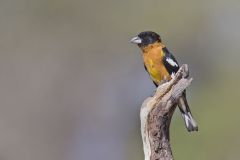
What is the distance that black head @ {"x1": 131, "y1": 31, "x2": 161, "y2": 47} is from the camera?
33.0 ft

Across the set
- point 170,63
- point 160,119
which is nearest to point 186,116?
point 170,63

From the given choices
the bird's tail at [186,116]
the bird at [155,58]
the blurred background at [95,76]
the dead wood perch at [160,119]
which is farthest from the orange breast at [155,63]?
the blurred background at [95,76]

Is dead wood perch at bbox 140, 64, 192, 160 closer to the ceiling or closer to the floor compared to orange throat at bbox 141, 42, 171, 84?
closer to the floor

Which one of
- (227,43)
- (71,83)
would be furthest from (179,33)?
(71,83)

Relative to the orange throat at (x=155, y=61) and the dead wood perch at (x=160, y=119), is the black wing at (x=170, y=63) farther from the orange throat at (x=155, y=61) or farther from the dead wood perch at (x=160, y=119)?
the dead wood perch at (x=160, y=119)

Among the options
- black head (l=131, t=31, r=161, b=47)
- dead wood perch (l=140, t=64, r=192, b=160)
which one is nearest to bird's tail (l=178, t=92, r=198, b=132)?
black head (l=131, t=31, r=161, b=47)

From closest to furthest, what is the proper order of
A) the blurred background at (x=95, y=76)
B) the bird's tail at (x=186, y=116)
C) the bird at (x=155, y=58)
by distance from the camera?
1. the bird's tail at (x=186, y=116)
2. the bird at (x=155, y=58)
3. the blurred background at (x=95, y=76)

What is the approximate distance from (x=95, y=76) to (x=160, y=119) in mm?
11411

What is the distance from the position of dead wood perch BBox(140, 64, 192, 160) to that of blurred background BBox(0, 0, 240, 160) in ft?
32.8

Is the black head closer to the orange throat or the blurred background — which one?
the orange throat

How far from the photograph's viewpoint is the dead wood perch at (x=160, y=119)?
787 cm

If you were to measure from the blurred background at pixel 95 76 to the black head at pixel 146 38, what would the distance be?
25.9 ft

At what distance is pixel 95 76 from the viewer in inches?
759

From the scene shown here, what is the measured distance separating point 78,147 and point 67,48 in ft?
6.46
